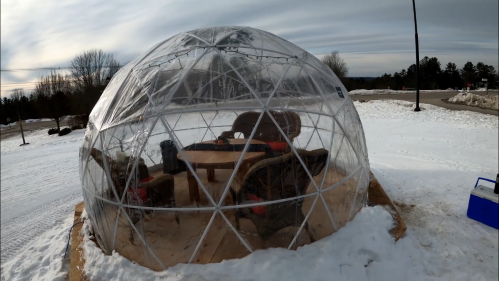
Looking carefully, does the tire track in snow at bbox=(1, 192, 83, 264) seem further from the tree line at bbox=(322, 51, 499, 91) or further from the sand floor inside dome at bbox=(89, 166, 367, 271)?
the tree line at bbox=(322, 51, 499, 91)

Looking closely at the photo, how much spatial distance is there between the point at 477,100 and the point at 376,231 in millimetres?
16866

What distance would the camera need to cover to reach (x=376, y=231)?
157 inches

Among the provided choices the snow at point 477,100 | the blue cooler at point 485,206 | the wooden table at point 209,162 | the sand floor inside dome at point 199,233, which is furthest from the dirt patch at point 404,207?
the snow at point 477,100

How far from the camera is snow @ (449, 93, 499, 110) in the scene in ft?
46.5

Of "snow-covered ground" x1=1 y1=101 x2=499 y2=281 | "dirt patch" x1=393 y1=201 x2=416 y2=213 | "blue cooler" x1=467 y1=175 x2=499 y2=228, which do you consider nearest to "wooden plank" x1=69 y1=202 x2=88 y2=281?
"snow-covered ground" x1=1 y1=101 x2=499 y2=281

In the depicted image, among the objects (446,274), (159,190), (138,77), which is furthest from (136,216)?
(446,274)

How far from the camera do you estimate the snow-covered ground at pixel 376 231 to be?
3.40m

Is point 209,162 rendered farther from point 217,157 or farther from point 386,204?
point 386,204

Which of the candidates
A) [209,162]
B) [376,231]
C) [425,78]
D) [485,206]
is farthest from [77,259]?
[425,78]

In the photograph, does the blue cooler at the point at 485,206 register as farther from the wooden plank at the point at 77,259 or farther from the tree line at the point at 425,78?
the tree line at the point at 425,78

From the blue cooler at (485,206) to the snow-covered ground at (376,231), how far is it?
12 centimetres

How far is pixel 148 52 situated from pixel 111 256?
333 centimetres

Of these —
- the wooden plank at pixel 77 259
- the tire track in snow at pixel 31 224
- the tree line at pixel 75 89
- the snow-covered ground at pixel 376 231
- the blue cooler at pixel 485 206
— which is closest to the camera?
the snow-covered ground at pixel 376 231

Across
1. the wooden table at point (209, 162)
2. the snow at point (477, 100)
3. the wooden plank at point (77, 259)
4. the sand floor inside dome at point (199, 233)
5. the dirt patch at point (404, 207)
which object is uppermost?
the snow at point (477, 100)
